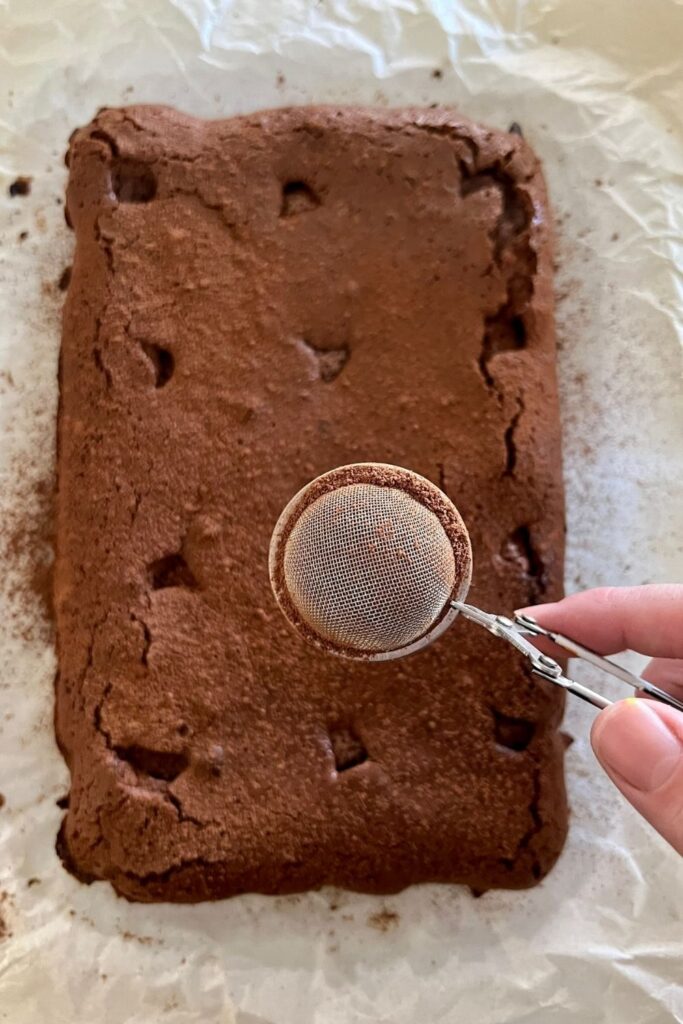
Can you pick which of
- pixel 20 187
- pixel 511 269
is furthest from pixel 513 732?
pixel 20 187

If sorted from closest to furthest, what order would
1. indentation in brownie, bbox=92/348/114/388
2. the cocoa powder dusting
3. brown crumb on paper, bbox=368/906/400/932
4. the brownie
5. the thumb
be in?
the thumb, the brownie, indentation in brownie, bbox=92/348/114/388, brown crumb on paper, bbox=368/906/400/932, the cocoa powder dusting

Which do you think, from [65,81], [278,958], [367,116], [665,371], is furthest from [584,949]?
[65,81]

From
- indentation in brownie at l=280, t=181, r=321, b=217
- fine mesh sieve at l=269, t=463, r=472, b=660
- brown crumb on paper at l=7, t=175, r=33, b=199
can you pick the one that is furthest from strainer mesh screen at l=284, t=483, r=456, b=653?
brown crumb on paper at l=7, t=175, r=33, b=199

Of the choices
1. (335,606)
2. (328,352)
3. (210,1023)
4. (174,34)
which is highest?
(174,34)

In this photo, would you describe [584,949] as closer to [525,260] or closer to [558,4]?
[525,260]

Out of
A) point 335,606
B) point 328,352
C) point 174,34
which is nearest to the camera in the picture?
point 335,606

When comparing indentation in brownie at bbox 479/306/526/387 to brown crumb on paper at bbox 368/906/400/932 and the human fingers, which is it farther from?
brown crumb on paper at bbox 368/906/400/932

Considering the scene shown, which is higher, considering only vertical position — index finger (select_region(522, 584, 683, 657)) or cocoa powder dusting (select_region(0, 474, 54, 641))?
index finger (select_region(522, 584, 683, 657))
